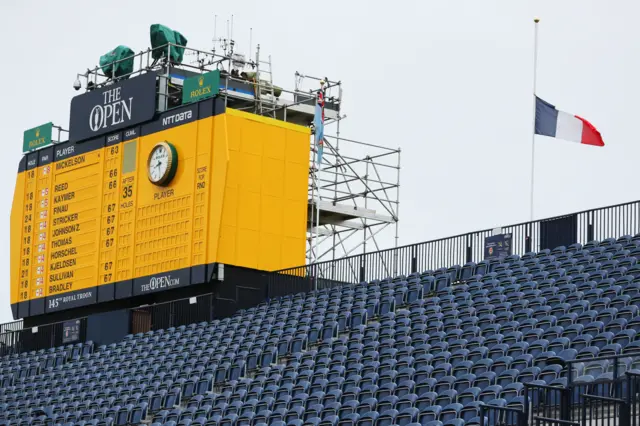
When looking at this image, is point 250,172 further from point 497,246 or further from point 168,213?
point 497,246

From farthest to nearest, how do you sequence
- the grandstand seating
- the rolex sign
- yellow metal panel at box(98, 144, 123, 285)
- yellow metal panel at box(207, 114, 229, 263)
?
the rolex sign → yellow metal panel at box(98, 144, 123, 285) → yellow metal panel at box(207, 114, 229, 263) → the grandstand seating

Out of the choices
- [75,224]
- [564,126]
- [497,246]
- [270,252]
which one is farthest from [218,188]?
[564,126]

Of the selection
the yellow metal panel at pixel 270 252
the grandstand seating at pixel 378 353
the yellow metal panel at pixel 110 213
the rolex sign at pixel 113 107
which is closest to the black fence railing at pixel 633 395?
the grandstand seating at pixel 378 353

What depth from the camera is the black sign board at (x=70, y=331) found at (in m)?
32.5

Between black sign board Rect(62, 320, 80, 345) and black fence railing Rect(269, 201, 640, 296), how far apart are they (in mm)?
5343

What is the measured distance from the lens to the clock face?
101 feet

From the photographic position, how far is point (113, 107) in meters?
32.9

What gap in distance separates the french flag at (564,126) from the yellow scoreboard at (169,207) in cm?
653

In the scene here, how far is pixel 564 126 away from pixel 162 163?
9.36 m

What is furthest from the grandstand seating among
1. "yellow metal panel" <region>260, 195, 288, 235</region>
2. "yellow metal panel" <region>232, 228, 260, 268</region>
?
"yellow metal panel" <region>260, 195, 288, 235</region>

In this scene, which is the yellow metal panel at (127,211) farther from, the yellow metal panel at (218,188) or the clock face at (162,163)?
the yellow metal panel at (218,188)

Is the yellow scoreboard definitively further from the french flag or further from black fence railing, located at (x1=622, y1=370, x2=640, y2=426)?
black fence railing, located at (x1=622, y1=370, x2=640, y2=426)

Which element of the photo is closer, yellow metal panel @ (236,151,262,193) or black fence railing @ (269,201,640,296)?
black fence railing @ (269,201,640,296)

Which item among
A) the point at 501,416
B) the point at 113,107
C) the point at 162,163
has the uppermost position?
the point at 113,107
